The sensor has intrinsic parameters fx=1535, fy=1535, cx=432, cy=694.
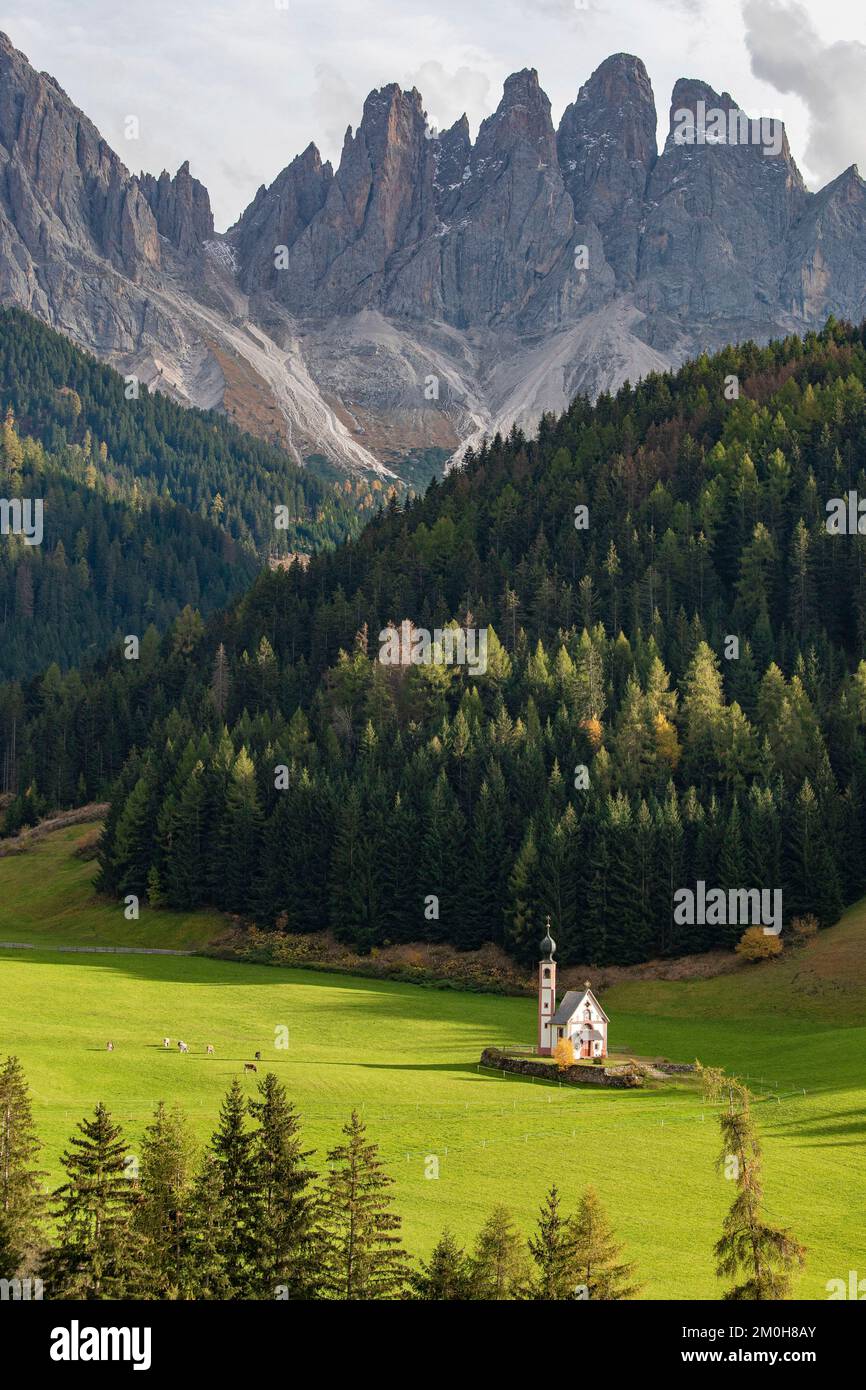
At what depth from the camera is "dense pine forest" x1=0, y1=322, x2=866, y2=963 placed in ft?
400

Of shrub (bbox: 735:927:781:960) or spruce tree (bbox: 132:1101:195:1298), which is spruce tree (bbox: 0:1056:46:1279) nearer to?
spruce tree (bbox: 132:1101:195:1298)

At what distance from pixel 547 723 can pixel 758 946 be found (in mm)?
36501

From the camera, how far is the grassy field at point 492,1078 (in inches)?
2082

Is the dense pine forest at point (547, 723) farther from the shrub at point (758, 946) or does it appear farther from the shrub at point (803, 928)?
the shrub at point (758, 946)

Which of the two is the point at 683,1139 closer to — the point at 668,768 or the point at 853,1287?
the point at 853,1287

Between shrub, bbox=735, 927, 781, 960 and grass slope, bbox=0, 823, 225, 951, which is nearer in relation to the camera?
shrub, bbox=735, 927, 781, 960

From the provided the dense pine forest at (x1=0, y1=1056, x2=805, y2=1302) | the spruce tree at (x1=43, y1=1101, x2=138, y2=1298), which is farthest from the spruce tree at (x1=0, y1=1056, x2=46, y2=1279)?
the spruce tree at (x1=43, y1=1101, x2=138, y2=1298)

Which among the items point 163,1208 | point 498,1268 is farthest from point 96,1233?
point 498,1268

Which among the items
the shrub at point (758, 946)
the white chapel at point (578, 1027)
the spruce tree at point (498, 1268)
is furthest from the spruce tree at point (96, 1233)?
the shrub at point (758, 946)

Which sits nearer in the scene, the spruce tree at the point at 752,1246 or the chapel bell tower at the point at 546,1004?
the spruce tree at the point at 752,1246

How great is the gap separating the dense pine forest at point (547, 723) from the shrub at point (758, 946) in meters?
3.96

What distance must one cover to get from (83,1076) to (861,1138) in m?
34.2

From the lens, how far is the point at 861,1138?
207ft

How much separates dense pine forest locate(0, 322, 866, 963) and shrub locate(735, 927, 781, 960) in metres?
3.96
